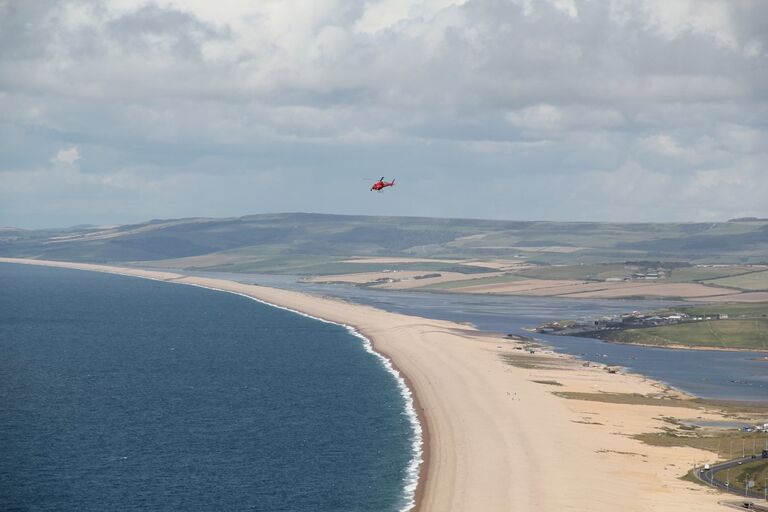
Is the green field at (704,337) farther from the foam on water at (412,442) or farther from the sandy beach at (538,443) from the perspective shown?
the foam on water at (412,442)

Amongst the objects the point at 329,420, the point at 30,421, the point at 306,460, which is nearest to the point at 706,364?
the point at 329,420

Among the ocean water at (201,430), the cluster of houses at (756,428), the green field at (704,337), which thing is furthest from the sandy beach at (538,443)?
the green field at (704,337)

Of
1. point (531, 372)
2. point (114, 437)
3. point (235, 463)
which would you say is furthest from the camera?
point (531, 372)

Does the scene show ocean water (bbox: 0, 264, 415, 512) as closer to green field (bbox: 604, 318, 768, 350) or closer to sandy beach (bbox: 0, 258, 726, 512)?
sandy beach (bbox: 0, 258, 726, 512)

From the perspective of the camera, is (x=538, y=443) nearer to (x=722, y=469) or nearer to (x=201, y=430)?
(x=722, y=469)

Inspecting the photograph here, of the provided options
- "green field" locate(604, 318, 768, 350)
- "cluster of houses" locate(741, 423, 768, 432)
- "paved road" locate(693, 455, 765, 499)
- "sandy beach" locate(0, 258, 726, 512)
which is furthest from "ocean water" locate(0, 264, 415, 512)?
"green field" locate(604, 318, 768, 350)

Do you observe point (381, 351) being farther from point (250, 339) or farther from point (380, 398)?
point (380, 398)
